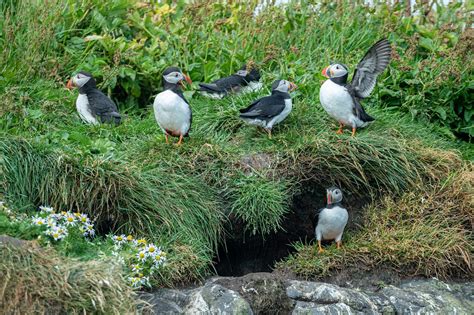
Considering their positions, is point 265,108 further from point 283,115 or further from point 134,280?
point 134,280

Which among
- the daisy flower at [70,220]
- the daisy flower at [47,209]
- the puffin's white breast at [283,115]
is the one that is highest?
the puffin's white breast at [283,115]

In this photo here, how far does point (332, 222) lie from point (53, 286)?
2.32m

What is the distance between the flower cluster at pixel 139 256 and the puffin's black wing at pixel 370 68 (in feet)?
7.86

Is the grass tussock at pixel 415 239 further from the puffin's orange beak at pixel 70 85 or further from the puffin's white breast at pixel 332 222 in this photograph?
the puffin's orange beak at pixel 70 85

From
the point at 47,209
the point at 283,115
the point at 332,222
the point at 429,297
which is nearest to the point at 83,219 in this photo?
the point at 47,209

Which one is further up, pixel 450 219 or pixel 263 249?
pixel 450 219

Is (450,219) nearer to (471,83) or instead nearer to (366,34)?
(471,83)

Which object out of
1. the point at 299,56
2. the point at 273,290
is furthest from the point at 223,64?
the point at 273,290

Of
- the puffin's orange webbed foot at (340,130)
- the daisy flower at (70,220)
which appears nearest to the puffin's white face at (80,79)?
the puffin's orange webbed foot at (340,130)

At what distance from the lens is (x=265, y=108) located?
733cm

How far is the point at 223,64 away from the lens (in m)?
8.80

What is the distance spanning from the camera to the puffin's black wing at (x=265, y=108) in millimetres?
7328

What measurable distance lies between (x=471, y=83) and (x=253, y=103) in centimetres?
207

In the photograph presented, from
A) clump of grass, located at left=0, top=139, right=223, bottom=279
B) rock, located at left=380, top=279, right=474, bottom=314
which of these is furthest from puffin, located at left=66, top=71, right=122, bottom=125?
rock, located at left=380, top=279, right=474, bottom=314
